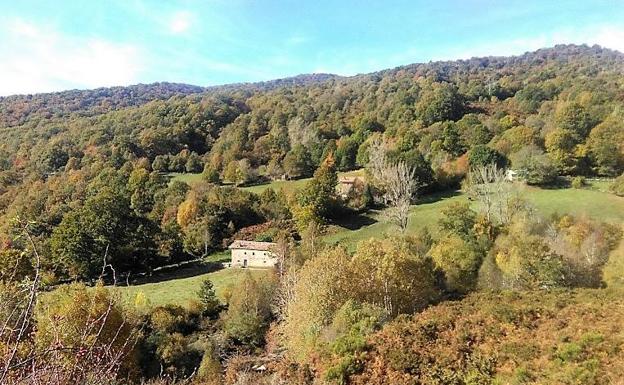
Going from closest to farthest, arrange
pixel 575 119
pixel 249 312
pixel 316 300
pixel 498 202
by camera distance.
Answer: pixel 316 300 → pixel 249 312 → pixel 498 202 → pixel 575 119

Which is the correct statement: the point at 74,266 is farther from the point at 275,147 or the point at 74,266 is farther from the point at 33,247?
the point at 275,147

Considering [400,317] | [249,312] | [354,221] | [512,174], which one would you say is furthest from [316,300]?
[512,174]

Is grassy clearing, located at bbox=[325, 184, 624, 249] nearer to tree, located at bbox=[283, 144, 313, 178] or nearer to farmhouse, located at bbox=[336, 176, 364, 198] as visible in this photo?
farmhouse, located at bbox=[336, 176, 364, 198]

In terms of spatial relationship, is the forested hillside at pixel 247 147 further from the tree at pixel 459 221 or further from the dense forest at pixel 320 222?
the tree at pixel 459 221

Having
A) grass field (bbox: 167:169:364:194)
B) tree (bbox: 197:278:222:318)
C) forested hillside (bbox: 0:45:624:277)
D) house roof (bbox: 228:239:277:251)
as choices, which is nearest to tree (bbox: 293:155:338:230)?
forested hillside (bbox: 0:45:624:277)

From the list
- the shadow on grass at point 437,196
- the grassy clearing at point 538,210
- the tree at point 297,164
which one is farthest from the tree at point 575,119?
the tree at point 297,164

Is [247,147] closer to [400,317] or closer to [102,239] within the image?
[102,239]

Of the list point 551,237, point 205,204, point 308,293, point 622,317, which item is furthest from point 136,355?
point 205,204
